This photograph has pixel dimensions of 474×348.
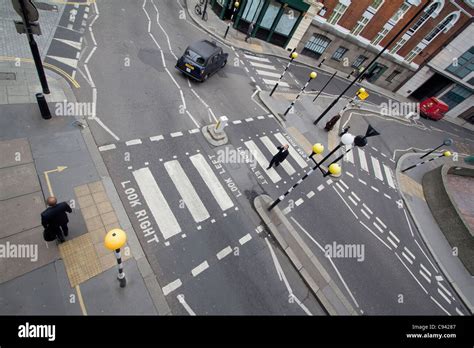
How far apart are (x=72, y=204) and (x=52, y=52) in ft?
34.9

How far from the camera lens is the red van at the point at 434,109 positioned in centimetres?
2952

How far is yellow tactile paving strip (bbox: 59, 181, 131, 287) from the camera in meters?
7.72

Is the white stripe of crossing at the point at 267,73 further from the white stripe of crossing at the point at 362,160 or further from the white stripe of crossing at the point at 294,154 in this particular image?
the white stripe of crossing at the point at 362,160

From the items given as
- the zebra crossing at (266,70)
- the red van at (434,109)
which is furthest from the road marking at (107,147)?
the red van at (434,109)

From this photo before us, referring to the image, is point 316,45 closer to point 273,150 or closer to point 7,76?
point 273,150

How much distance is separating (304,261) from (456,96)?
122 ft

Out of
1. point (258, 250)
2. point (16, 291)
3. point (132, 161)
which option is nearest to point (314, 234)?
point (258, 250)

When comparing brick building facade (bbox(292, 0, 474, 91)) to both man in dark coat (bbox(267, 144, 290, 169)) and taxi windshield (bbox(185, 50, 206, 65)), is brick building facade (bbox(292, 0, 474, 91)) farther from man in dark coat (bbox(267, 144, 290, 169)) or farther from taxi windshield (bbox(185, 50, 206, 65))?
man in dark coat (bbox(267, 144, 290, 169))

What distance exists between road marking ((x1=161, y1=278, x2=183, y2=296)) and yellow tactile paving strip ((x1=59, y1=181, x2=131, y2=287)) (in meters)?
1.72

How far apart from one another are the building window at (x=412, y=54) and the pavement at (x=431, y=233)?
1696 cm

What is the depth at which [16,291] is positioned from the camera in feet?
22.4

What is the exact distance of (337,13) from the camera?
25109 mm

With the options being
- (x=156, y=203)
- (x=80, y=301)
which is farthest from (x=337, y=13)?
(x=80, y=301)

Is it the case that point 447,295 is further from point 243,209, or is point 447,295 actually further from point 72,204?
point 72,204
